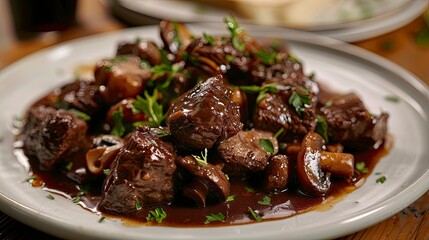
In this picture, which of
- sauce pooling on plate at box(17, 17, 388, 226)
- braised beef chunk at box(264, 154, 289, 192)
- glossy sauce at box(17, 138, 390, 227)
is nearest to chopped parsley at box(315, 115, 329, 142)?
sauce pooling on plate at box(17, 17, 388, 226)

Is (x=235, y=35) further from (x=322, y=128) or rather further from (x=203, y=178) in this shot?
(x=203, y=178)

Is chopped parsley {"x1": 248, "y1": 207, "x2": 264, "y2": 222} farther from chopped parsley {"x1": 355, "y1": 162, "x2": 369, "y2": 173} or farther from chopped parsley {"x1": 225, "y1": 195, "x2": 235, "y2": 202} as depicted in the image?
chopped parsley {"x1": 355, "y1": 162, "x2": 369, "y2": 173}

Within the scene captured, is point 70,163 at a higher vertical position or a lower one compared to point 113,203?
lower

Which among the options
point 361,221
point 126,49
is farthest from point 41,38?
point 361,221

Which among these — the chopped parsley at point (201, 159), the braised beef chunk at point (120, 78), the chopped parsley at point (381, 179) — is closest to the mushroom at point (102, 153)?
the braised beef chunk at point (120, 78)

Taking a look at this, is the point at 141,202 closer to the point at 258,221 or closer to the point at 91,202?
the point at 91,202

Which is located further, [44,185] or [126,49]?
[126,49]

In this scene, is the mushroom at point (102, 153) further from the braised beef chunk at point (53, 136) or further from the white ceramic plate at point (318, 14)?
the white ceramic plate at point (318, 14)
